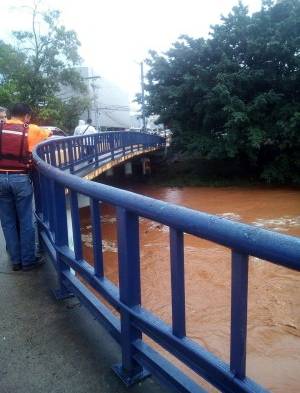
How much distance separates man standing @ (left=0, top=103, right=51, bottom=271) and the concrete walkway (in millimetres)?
474

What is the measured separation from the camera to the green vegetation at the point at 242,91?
1579cm

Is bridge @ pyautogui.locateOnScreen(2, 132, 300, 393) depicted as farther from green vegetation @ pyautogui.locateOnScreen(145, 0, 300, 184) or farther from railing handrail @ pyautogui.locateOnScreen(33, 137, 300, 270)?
green vegetation @ pyautogui.locateOnScreen(145, 0, 300, 184)

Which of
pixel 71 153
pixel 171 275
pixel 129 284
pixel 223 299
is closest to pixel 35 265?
pixel 129 284

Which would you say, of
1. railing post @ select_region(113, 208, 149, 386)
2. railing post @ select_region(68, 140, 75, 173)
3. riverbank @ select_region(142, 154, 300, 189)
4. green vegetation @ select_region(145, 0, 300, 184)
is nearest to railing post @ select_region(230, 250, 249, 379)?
railing post @ select_region(113, 208, 149, 386)

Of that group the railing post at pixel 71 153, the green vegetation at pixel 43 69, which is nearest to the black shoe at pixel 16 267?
the railing post at pixel 71 153

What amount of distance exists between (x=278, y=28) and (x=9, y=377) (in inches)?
661

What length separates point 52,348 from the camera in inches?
93.9

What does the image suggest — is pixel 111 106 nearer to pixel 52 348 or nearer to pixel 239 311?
pixel 52 348

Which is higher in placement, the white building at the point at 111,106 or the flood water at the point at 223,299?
the white building at the point at 111,106

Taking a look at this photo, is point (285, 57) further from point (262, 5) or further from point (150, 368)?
point (150, 368)

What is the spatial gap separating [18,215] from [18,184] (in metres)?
0.31

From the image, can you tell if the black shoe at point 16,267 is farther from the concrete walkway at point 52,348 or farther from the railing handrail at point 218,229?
→ the railing handrail at point 218,229

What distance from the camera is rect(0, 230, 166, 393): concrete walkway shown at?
2049 mm

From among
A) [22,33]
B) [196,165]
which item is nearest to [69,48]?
[22,33]
